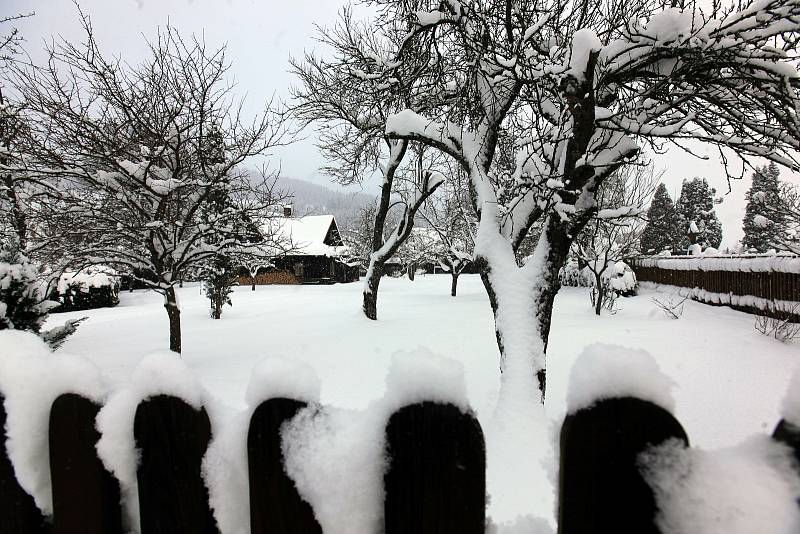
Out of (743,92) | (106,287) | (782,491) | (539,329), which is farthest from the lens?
(106,287)

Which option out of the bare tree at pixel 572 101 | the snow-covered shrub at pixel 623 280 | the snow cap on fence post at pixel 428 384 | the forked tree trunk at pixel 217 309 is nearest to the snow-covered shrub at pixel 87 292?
the forked tree trunk at pixel 217 309

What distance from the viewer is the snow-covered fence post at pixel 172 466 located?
0.76 meters

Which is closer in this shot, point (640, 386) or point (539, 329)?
point (640, 386)

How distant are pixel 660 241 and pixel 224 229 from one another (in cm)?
3821

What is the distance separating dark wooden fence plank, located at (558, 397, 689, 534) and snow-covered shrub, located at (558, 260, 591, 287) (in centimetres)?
2489

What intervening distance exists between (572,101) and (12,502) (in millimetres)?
4341

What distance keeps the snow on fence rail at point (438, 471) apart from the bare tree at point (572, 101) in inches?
121

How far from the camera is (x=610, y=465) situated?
0.60m

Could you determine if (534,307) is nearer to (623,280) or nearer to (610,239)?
(610,239)

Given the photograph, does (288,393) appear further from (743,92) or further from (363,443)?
(743,92)

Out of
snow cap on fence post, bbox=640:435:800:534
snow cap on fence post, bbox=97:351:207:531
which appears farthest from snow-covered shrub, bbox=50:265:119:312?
snow cap on fence post, bbox=640:435:800:534

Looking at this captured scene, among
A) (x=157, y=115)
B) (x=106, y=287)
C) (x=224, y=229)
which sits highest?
(x=157, y=115)

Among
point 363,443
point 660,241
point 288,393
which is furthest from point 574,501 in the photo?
point 660,241

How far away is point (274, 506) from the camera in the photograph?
2.37 feet
